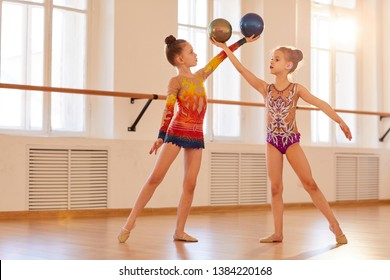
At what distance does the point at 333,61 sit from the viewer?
9.42 metres

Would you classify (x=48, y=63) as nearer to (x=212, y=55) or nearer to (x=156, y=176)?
(x=212, y=55)

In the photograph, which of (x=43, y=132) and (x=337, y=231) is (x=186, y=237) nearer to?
(x=337, y=231)

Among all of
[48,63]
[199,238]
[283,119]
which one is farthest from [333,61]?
[199,238]

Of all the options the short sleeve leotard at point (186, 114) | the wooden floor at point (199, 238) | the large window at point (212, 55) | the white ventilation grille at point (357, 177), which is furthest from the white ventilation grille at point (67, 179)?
the white ventilation grille at point (357, 177)

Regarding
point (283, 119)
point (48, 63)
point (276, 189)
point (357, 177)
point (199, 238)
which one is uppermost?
point (48, 63)

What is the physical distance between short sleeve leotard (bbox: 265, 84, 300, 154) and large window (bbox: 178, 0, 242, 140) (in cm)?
367

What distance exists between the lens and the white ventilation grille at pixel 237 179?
295 inches

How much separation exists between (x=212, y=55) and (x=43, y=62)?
2.13m

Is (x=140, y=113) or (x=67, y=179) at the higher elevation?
(x=140, y=113)

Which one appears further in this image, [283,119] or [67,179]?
[67,179]

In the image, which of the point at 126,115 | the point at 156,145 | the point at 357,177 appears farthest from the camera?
the point at 357,177

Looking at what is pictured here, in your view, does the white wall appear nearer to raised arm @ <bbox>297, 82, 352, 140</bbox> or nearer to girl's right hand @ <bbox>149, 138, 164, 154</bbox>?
girl's right hand @ <bbox>149, 138, 164, 154</bbox>

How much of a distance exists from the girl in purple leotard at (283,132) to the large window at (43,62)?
2.94 meters

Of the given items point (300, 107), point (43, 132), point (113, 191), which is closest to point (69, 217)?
point (113, 191)
